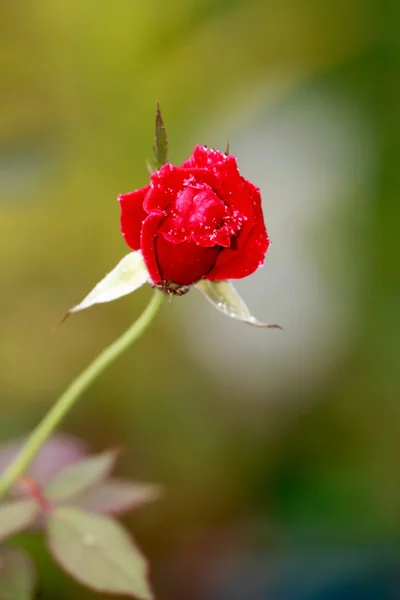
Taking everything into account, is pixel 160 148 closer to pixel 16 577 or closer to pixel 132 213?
pixel 132 213

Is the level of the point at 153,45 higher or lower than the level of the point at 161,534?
higher

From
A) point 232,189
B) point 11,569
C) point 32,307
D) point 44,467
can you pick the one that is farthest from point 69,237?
point 232,189

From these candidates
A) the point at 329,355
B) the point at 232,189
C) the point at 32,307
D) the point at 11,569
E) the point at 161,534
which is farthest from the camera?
the point at 329,355

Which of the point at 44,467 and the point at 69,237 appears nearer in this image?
the point at 44,467

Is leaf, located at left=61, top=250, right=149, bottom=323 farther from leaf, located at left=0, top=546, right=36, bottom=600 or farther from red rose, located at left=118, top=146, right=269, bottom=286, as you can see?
leaf, located at left=0, top=546, right=36, bottom=600

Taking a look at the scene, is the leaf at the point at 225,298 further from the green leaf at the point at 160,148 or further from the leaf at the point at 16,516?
the leaf at the point at 16,516

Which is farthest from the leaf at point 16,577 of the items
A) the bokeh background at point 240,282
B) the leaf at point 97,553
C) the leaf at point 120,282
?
the bokeh background at point 240,282

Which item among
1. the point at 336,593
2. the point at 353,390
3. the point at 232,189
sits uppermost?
the point at 232,189

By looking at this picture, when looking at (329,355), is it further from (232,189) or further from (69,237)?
(232,189)
